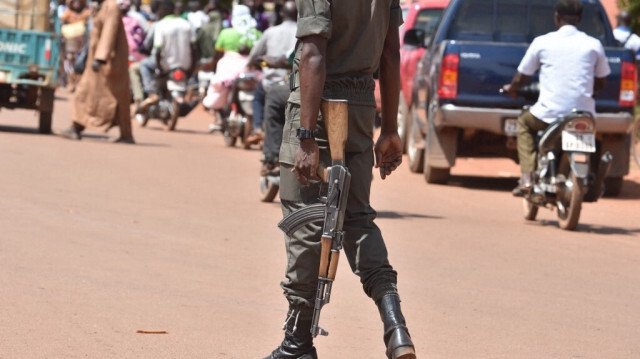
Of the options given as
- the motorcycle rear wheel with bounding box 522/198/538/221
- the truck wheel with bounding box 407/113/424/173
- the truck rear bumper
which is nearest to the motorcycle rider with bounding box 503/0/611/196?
the motorcycle rear wheel with bounding box 522/198/538/221

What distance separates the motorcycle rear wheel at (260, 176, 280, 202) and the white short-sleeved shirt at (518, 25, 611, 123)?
93.6 inches

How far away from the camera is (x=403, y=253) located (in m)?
9.75

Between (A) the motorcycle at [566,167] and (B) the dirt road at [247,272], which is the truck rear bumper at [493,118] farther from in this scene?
→ (A) the motorcycle at [566,167]

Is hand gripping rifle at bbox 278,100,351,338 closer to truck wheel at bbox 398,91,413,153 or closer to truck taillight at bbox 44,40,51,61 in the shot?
truck wheel at bbox 398,91,413,153

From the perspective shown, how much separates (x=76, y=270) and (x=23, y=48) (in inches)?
457

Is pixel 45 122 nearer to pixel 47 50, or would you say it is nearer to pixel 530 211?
pixel 47 50

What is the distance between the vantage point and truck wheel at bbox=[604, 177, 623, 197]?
1517cm

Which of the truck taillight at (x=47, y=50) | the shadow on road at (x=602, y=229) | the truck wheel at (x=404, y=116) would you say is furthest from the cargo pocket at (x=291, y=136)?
the truck taillight at (x=47, y=50)

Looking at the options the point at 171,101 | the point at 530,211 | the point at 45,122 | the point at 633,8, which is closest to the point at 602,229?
the point at 530,211

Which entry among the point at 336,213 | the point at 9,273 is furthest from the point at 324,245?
the point at 9,273

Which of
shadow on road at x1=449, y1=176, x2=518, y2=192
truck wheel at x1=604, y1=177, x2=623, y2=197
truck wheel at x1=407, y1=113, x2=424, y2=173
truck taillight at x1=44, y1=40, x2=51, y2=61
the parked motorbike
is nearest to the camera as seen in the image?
truck wheel at x1=604, y1=177, x2=623, y2=197

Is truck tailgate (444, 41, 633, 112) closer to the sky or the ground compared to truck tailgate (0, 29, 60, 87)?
closer to the sky

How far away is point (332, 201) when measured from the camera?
517cm

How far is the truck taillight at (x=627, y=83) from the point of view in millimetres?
14188
